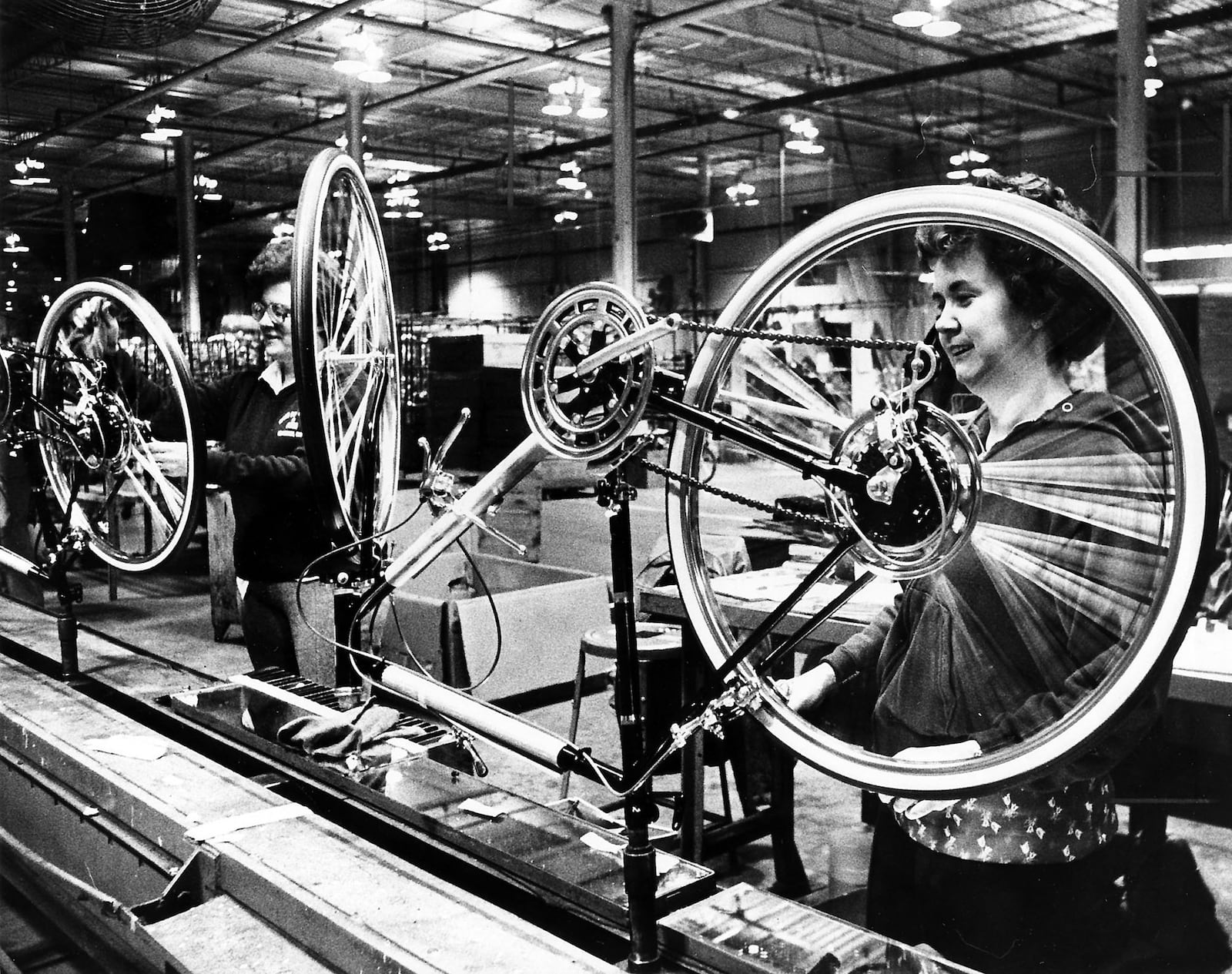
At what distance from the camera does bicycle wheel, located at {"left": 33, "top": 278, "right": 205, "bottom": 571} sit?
108 inches

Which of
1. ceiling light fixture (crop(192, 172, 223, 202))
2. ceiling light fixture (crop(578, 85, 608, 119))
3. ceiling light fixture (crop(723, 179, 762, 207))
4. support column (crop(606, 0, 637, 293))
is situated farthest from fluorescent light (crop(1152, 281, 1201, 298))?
ceiling light fixture (crop(192, 172, 223, 202))

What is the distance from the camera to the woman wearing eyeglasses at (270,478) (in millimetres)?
2980

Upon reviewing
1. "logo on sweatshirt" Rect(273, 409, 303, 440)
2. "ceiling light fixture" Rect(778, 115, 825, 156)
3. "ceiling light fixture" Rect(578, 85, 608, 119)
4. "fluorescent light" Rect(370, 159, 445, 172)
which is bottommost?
"logo on sweatshirt" Rect(273, 409, 303, 440)

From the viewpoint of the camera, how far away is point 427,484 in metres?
2.19

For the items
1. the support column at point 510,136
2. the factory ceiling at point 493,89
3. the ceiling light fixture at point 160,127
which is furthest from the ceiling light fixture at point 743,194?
the ceiling light fixture at point 160,127

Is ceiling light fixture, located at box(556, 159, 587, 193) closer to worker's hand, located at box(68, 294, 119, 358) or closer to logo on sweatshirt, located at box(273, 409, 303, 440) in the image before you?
logo on sweatshirt, located at box(273, 409, 303, 440)

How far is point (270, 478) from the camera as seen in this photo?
298 cm

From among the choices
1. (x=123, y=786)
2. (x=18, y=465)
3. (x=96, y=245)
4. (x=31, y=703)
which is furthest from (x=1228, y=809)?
(x=18, y=465)

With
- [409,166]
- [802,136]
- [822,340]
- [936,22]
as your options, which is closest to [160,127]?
[409,166]

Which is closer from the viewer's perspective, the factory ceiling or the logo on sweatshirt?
the factory ceiling

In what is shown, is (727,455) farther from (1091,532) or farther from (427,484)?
(427,484)

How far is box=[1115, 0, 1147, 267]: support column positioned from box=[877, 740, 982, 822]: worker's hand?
81 cm

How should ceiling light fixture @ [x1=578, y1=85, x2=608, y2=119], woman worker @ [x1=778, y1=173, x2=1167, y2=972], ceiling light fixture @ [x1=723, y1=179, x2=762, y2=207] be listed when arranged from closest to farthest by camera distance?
woman worker @ [x1=778, y1=173, x2=1167, y2=972], ceiling light fixture @ [x1=723, y1=179, x2=762, y2=207], ceiling light fixture @ [x1=578, y1=85, x2=608, y2=119]

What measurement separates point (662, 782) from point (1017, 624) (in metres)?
2.54
